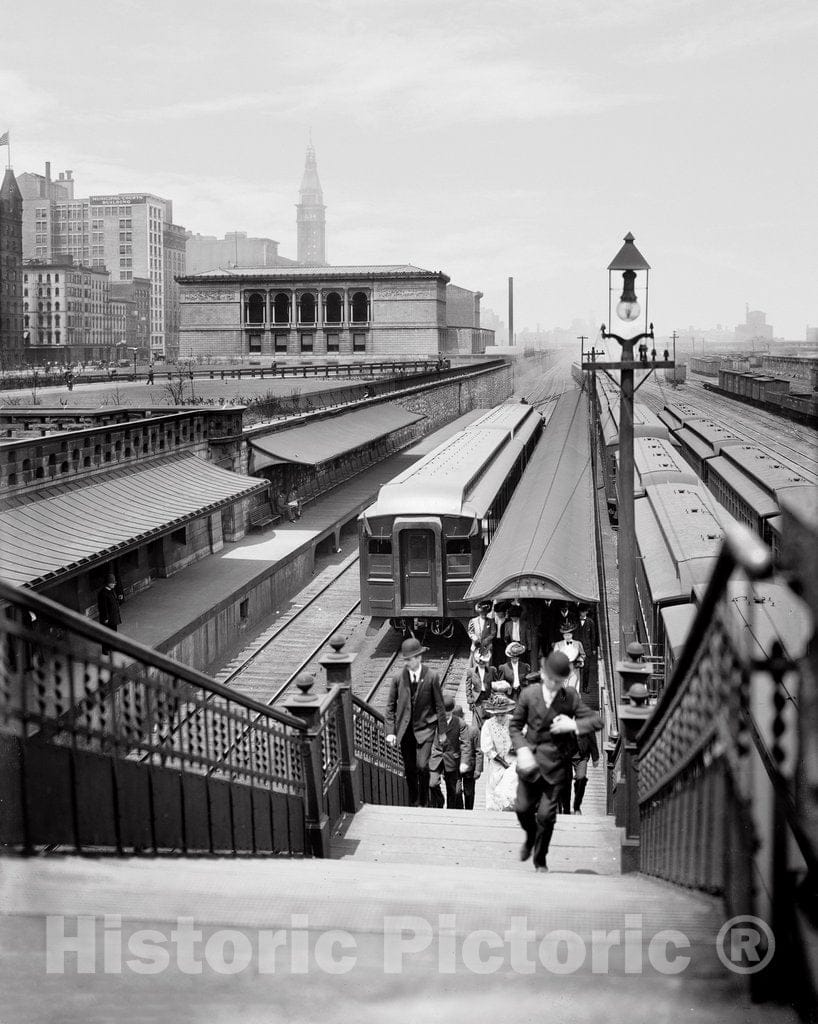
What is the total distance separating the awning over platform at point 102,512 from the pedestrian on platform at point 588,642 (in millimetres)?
6773

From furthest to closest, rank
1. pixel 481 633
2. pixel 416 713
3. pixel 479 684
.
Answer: pixel 481 633
pixel 479 684
pixel 416 713

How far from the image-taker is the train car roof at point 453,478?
19781mm

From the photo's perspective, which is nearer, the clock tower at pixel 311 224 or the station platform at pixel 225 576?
the station platform at pixel 225 576

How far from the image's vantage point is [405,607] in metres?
19.8

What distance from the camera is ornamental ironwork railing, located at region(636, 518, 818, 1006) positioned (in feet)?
9.78

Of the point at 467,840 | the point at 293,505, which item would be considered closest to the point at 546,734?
the point at 467,840

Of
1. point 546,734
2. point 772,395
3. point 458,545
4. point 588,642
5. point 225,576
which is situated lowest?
point 588,642

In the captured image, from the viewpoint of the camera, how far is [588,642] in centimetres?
1680

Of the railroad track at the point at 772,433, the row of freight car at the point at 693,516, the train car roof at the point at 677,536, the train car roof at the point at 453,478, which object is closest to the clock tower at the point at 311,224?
the railroad track at the point at 772,433

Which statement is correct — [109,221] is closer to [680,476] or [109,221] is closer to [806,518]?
[680,476]

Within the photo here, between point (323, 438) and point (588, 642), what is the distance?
1704 cm

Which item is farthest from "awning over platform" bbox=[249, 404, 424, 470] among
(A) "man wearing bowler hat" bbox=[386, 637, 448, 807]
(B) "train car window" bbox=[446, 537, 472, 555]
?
(A) "man wearing bowler hat" bbox=[386, 637, 448, 807]

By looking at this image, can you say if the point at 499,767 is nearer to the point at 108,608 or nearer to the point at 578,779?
the point at 578,779

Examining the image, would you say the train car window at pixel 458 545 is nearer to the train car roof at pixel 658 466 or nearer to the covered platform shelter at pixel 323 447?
the train car roof at pixel 658 466
